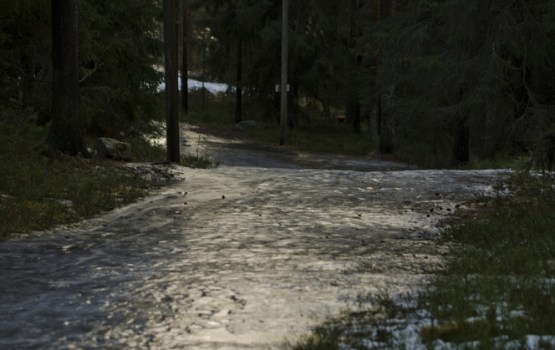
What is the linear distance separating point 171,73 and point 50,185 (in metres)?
6.37

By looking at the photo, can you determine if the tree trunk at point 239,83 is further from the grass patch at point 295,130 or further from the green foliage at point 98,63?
the green foliage at point 98,63

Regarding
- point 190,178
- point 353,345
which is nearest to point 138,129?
point 190,178

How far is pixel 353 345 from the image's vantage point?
4.41 metres

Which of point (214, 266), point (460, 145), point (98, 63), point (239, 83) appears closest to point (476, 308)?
point (214, 266)

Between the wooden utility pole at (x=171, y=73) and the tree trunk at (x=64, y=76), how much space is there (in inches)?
107

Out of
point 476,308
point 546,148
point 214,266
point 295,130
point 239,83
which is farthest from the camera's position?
point 239,83

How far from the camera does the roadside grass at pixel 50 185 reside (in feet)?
31.0

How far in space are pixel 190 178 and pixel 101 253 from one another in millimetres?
7540

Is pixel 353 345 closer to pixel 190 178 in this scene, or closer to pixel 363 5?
pixel 190 178

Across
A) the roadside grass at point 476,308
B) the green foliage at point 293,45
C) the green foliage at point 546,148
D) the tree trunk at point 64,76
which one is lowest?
the roadside grass at point 476,308

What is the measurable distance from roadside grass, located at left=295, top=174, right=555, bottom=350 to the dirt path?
347 millimetres

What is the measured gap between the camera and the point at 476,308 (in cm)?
505

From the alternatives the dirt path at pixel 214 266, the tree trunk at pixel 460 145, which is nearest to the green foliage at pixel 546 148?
the dirt path at pixel 214 266

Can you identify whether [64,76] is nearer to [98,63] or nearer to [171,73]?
[171,73]
